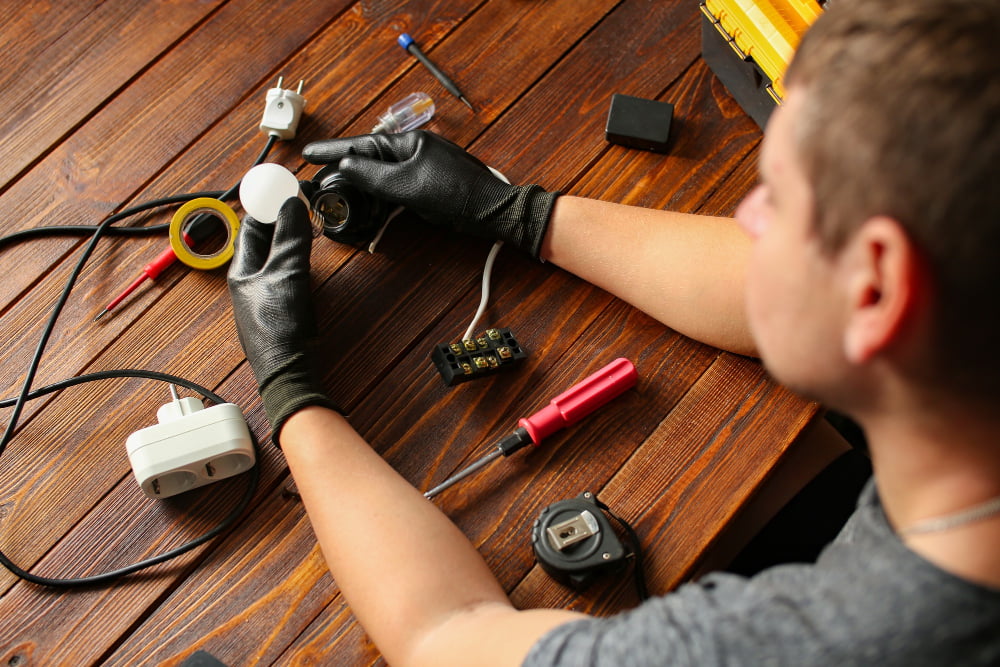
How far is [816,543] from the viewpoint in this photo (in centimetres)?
95

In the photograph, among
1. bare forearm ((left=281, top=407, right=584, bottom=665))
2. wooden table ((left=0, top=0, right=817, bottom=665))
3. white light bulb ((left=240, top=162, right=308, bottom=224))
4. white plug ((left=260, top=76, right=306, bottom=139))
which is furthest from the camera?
white plug ((left=260, top=76, right=306, bottom=139))

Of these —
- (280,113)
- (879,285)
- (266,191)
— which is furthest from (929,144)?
(280,113)

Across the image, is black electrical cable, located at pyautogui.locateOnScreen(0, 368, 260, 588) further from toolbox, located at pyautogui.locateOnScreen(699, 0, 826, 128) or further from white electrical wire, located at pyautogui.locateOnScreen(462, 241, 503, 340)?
toolbox, located at pyautogui.locateOnScreen(699, 0, 826, 128)

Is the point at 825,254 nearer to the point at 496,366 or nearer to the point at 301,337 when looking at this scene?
the point at 496,366

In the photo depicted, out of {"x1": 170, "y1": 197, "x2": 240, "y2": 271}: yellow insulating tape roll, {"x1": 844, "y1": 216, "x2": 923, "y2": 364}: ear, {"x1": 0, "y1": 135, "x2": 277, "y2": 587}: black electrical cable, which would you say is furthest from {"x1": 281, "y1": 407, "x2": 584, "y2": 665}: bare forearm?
{"x1": 844, "y1": 216, "x2": 923, "y2": 364}: ear

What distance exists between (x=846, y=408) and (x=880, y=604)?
0.14m

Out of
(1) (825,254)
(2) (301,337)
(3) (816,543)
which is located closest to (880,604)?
(1) (825,254)

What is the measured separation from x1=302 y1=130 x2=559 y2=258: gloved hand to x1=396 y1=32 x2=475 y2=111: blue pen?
14 centimetres

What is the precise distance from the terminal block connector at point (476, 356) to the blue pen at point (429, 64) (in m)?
0.38

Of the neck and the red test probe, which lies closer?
the neck

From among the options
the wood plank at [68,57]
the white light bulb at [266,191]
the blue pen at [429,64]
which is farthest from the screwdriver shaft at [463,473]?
the wood plank at [68,57]

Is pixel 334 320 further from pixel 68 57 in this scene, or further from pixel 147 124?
pixel 68 57

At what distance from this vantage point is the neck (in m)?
0.55

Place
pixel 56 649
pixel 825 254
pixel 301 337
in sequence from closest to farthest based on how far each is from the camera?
1. pixel 825 254
2. pixel 56 649
3. pixel 301 337
